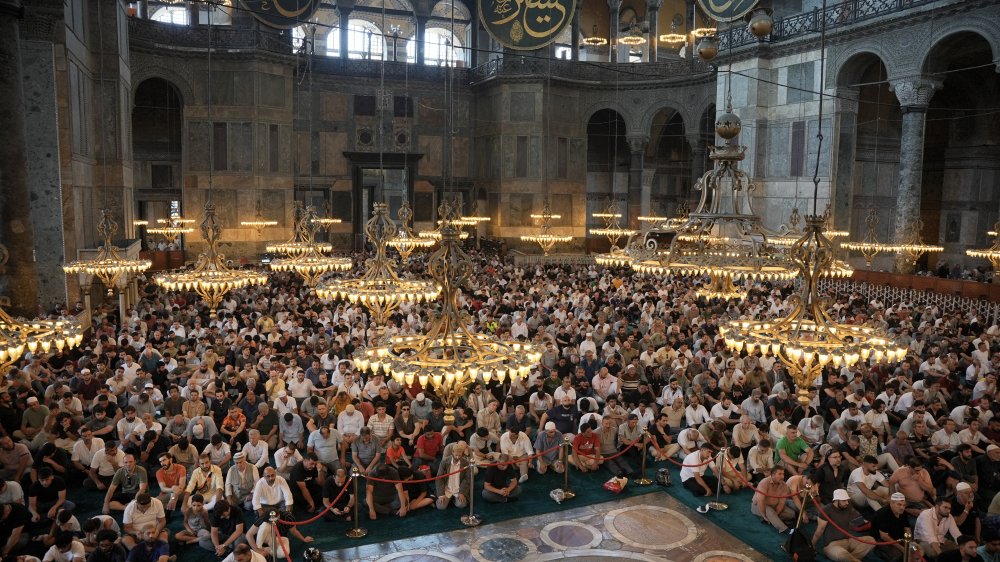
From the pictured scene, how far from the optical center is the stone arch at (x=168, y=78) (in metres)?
21.0

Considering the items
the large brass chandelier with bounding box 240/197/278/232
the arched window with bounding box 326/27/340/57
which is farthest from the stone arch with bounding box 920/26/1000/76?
the arched window with bounding box 326/27/340/57

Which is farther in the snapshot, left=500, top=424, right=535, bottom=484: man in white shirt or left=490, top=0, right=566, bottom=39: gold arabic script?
left=490, top=0, right=566, bottom=39: gold arabic script

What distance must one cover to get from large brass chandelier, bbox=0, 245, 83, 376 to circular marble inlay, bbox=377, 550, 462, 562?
3.02m

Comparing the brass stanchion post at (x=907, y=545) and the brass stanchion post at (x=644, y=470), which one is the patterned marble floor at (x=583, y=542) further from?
the brass stanchion post at (x=907, y=545)

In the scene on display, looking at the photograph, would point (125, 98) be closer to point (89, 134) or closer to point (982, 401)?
point (89, 134)

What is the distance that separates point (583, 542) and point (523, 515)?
77cm

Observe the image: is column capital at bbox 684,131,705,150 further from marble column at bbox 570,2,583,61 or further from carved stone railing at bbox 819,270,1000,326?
carved stone railing at bbox 819,270,1000,326

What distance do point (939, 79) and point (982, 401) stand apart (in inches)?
433

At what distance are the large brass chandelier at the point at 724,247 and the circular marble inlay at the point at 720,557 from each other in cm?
284

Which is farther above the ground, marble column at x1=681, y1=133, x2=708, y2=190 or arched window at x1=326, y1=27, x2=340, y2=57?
arched window at x1=326, y1=27, x2=340, y2=57

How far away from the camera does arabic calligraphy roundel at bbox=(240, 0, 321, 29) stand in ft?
31.5

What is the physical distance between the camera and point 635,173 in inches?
1019

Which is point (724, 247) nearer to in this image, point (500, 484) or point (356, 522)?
point (500, 484)

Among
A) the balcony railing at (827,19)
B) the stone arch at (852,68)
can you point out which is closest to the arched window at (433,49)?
the balcony railing at (827,19)
